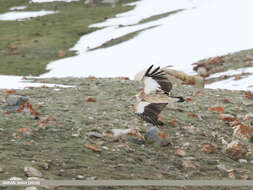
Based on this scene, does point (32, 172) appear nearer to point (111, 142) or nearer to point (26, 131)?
point (26, 131)

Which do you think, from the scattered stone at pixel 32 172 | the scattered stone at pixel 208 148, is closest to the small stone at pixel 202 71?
the scattered stone at pixel 208 148

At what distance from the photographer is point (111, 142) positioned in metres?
9.18

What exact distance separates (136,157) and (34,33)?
4728 centimetres

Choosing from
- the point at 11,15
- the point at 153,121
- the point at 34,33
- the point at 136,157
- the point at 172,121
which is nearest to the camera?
the point at 153,121

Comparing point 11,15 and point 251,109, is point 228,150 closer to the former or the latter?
point 251,109

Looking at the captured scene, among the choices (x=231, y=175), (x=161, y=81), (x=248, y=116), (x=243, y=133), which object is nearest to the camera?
(x=161, y=81)

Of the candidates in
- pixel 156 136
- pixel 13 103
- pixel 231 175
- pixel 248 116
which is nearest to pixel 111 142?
pixel 156 136

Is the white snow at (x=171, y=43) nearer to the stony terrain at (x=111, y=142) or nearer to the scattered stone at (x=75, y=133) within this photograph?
the stony terrain at (x=111, y=142)

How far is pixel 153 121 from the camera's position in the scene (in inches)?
261

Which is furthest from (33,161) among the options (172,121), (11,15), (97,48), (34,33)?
(11,15)

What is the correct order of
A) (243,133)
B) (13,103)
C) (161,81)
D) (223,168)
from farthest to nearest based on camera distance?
1. (13,103)
2. (243,133)
3. (223,168)
4. (161,81)

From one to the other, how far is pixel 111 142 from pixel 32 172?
2.72 meters

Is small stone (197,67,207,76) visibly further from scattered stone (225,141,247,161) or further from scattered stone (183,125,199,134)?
scattered stone (225,141,247,161)

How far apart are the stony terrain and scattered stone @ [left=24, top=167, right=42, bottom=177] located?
0.06 m
